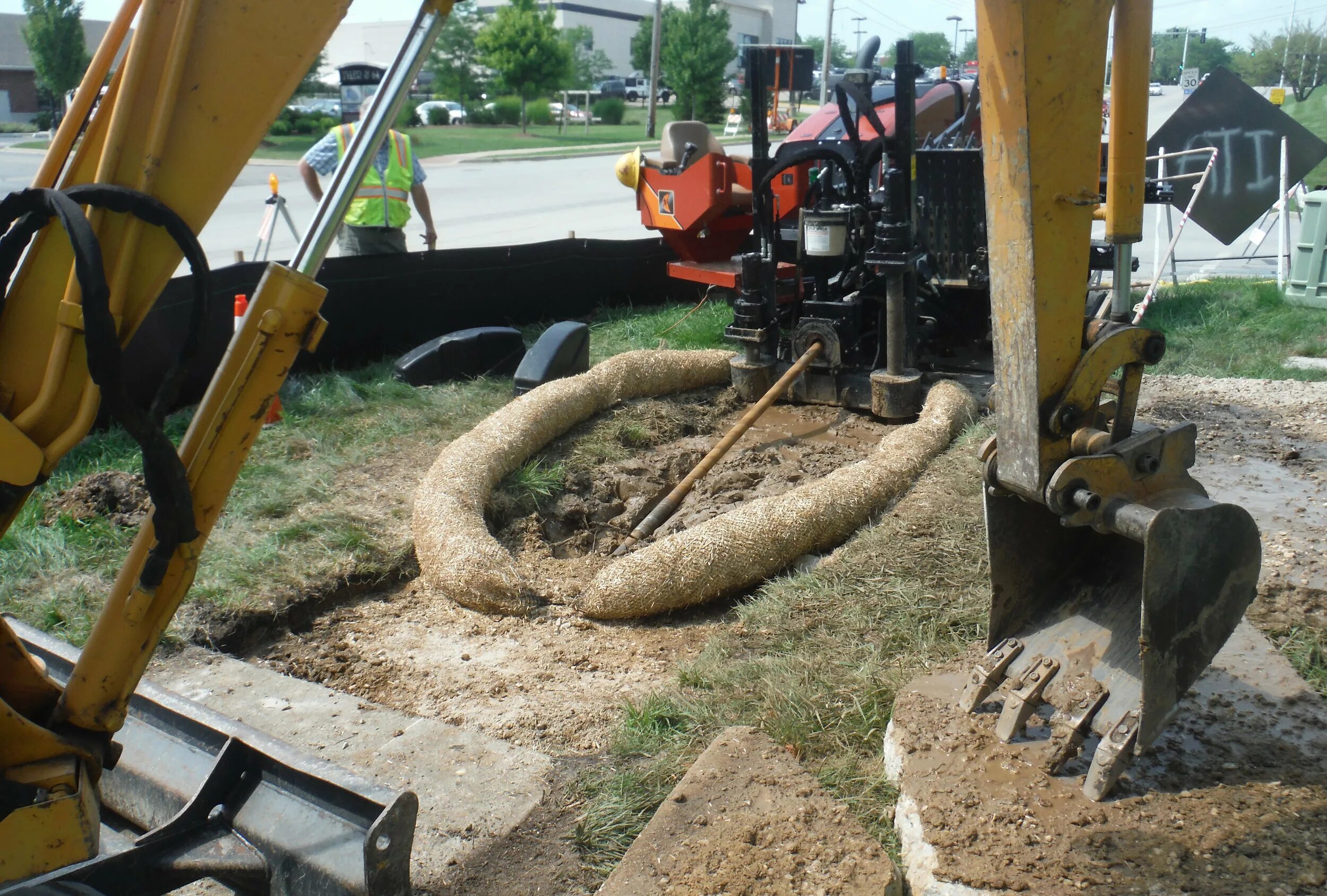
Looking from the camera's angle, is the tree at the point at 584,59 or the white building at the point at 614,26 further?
the white building at the point at 614,26

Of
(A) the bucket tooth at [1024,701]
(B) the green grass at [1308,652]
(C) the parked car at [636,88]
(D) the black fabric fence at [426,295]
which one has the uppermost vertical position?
Result: (C) the parked car at [636,88]

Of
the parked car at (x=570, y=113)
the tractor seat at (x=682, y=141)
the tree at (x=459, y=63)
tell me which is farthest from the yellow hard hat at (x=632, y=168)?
the tree at (x=459, y=63)

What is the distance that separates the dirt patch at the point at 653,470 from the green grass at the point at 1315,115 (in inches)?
438

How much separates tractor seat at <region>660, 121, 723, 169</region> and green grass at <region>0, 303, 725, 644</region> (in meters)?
2.77

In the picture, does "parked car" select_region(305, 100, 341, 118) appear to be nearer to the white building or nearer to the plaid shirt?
the white building

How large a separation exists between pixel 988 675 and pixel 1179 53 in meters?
91.9

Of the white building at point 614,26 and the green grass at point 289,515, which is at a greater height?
the white building at point 614,26

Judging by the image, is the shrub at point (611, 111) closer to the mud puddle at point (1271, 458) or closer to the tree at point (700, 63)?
the tree at point (700, 63)

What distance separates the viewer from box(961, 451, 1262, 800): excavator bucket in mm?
2480

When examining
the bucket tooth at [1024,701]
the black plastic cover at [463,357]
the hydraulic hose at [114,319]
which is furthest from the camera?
the black plastic cover at [463,357]

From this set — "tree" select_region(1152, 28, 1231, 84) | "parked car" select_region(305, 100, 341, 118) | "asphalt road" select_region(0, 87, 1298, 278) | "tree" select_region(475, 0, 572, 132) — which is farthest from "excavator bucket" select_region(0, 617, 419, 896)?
"tree" select_region(1152, 28, 1231, 84)

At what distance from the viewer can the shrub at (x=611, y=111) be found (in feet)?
166

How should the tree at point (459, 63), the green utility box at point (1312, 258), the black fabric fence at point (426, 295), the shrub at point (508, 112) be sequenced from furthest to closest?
the tree at point (459, 63) → the shrub at point (508, 112) → the green utility box at point (1312, 258) → the black fabric fence at point (426, 295)

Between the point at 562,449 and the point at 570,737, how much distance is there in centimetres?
Result: 258
